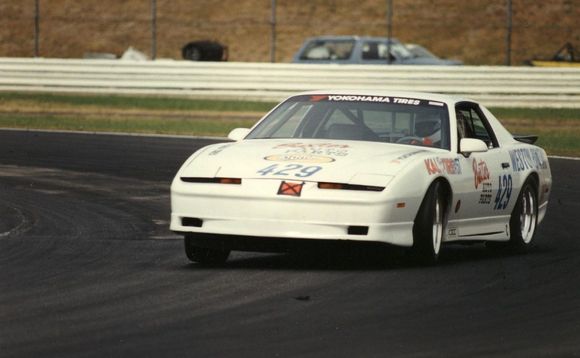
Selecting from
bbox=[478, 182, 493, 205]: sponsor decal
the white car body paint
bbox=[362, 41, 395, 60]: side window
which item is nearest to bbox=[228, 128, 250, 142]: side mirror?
the white car body paint

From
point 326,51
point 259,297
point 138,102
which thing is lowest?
point 138,102

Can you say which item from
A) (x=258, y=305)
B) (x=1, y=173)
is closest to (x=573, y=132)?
(x=1, y=173)

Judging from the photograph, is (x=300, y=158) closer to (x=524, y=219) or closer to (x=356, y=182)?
(x=356, y=182)

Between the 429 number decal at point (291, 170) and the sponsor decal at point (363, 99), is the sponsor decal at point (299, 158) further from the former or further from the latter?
the sponsor decal at point (363, 99)

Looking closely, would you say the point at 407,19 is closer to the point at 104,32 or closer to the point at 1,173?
the point at 104,32

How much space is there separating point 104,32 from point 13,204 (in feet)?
153

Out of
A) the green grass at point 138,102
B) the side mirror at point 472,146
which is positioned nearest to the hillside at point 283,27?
the green grass at point 138,102

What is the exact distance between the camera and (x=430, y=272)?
10.4 meters

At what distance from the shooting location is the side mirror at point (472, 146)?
11.2m

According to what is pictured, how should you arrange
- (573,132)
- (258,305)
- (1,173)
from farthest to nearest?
(573,132) → (1,173) → (258,305)

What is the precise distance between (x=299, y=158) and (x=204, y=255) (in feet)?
3.14

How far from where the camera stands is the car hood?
1020 centimetres

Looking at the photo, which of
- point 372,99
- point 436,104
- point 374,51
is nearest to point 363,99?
point 372,99

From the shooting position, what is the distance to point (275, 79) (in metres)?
33.4
